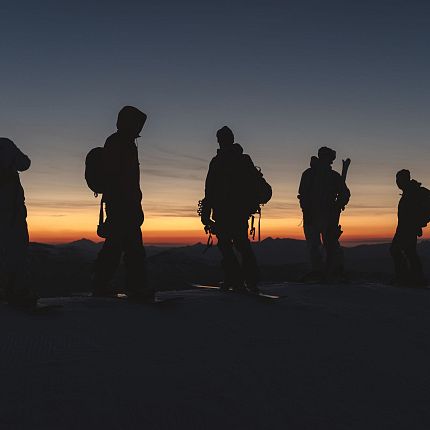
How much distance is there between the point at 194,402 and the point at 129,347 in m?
1.18

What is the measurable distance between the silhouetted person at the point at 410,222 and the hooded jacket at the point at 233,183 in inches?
160

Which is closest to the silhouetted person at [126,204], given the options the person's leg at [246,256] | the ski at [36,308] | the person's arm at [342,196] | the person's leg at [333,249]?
the ski at [36,308]

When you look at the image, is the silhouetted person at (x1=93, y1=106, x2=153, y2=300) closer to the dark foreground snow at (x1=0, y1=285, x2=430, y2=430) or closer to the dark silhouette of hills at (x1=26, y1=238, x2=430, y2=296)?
the dark foreground snow at (x1=0, y1=285, x2=430, y2=430)

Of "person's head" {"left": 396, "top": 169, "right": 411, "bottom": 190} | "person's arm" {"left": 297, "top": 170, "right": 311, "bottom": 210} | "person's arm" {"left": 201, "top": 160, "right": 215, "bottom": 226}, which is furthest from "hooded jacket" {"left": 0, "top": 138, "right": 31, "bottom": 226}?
"person's head" {"left": 396, "top": 169, "right": 411, "bottom": 190}

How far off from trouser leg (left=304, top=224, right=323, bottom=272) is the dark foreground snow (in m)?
4.09

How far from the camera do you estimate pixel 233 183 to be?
321 inches

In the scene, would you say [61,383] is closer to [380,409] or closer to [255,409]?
[255,409]

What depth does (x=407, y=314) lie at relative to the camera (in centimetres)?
712

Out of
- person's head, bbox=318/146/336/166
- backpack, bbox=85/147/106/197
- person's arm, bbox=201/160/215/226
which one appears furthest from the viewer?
person's head, bbox=318/146/336/166

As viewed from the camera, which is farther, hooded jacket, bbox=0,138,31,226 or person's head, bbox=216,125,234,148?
person's head, bbox=216,125,234,148

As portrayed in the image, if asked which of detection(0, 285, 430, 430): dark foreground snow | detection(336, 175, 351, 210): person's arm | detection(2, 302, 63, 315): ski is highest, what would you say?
detection(336, 175, 351, 210): person's arm

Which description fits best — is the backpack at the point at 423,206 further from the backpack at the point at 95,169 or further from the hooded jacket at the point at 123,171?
the backpack at the point at 95,169

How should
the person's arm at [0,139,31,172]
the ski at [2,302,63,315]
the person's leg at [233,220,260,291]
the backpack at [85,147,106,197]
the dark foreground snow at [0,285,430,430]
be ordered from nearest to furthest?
1. the dark foreground snow at [0,285,430,430]
2. the ski at [2,302,63,315]
3. the person's arm at [0,139,31,172]
4. the backpack at [85,147,106,197]
5. the person's leg at [233,220,260,291]

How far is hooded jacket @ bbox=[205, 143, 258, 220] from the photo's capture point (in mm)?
8133
